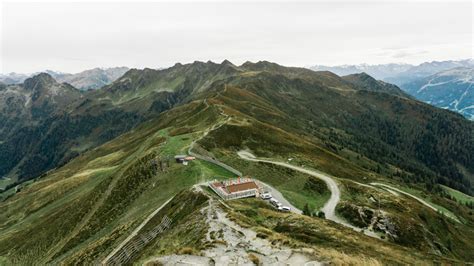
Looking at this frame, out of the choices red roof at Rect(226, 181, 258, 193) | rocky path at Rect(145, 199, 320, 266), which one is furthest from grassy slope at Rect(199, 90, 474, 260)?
rocky path at Rect(145, 199, 320, 266)

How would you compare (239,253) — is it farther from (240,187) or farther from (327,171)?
(327,171)

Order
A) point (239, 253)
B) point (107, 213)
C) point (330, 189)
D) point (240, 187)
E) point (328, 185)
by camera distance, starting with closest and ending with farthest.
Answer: point (239, 253)
point (240, 187)
point (107, 213)
point (330, 189)
point (328, 185)

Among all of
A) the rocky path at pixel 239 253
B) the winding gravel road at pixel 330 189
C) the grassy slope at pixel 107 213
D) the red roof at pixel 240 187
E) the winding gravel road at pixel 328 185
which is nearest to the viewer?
the rocky path at pixel 239 253

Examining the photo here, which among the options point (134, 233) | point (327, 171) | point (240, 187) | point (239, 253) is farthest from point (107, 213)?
point (327, 171)

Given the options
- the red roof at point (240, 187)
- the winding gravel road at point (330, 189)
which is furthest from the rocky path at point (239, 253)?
the winding gravel road at point (330, 189)

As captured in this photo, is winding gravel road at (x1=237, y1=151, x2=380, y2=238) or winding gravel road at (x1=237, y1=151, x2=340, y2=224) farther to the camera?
winding gravel road at (x1=237, y1=151, x2=340, y2=224)

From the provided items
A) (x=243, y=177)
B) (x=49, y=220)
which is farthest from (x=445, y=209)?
(x=49, y=220)

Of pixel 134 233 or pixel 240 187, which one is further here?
pixel 240 187

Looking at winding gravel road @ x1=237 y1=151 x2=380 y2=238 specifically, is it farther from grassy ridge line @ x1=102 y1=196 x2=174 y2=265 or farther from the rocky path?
grassy ridge line @ x1=102 y1=196 x2=174 y2=265

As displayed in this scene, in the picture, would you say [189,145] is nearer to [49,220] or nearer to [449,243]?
[49,220]

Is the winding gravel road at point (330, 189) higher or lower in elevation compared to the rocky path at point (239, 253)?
lower

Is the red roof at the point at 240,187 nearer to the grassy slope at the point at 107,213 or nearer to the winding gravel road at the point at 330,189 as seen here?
the grassy slope at the point at 107,213
